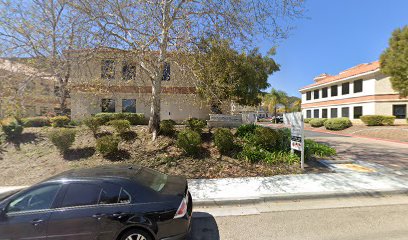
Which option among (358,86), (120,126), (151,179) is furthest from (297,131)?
(358,86)

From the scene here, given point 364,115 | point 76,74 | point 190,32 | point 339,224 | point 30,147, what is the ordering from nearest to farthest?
point 339,224, point 190,32, point 76,74, point 30,147, point 364,115

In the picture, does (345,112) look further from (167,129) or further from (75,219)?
(75,219)

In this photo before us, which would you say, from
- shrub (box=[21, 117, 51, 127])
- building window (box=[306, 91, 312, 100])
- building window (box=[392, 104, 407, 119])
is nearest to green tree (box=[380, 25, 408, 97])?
building window (box=[392, 104, 407, 119])

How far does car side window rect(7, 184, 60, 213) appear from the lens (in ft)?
11.3

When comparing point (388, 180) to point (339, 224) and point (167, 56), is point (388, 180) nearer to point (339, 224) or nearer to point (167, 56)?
point (339, 224)

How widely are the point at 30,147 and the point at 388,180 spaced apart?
1421cm

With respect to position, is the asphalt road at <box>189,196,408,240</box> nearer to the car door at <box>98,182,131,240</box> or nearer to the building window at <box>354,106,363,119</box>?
the car door at <box>98,182,131,240</box>

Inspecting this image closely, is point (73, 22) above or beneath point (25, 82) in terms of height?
above

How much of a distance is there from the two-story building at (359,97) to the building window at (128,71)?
72.5ft

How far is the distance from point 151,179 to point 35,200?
1.75 metres

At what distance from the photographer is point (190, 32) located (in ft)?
27.2

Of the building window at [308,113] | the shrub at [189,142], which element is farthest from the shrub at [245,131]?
the building window at [308,113]

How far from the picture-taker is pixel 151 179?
4008mm

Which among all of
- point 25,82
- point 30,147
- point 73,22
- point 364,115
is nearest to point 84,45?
point 73,22
